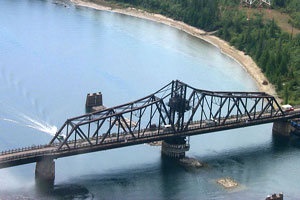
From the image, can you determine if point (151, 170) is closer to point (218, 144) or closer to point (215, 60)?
point (218, 144)

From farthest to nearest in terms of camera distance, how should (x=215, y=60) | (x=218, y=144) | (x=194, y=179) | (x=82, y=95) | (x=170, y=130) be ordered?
(x=215, y=60)
(x=82, y=95)
(x=218, y=144)
(x=170, y=130)
(x=194, y=179)

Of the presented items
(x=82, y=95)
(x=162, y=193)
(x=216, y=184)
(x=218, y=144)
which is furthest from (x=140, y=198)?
(x=82, y=95)

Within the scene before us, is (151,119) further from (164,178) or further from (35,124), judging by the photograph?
(35,124)

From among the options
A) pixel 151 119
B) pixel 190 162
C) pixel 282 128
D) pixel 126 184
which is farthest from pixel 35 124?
pixel 282 128

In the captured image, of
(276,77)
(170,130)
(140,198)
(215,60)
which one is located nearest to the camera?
(140,198)

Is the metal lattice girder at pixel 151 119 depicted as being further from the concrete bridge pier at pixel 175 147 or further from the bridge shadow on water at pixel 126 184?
the bridge shadow on water at pixel 126 184

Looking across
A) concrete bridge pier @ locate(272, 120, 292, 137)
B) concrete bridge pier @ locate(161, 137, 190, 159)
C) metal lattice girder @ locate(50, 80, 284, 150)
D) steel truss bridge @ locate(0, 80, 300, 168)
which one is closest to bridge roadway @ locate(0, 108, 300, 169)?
steel truss bridge @ locate(0, 80, 300, 168)

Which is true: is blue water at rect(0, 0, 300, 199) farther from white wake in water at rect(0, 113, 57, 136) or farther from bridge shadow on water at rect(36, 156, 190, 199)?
white wake in water at rect(0, 113, 57, 136)
